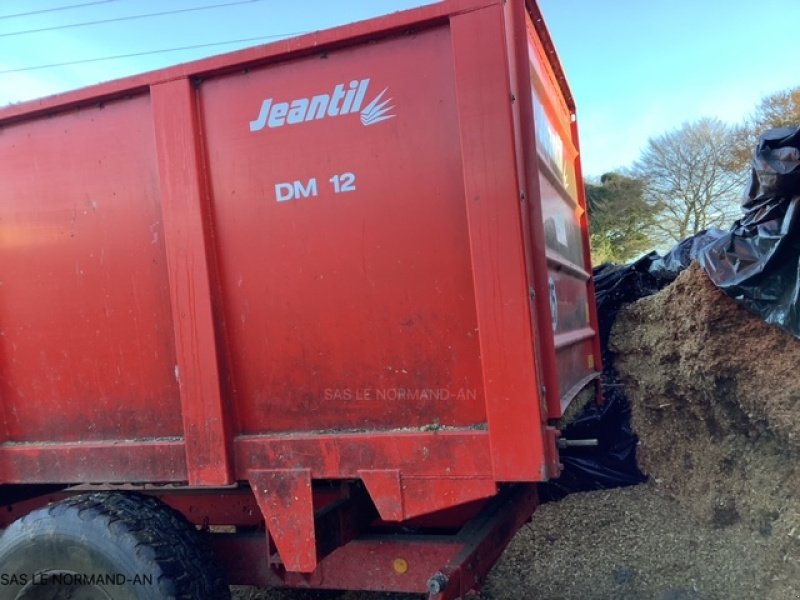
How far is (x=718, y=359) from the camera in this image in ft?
10.1

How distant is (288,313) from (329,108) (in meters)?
0.80

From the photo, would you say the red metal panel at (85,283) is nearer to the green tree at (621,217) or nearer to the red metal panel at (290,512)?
the red metal panel at (290,512)

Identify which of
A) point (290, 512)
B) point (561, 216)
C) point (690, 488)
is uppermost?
point (561, 216)

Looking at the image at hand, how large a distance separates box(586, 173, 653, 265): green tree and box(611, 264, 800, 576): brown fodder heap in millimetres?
13819

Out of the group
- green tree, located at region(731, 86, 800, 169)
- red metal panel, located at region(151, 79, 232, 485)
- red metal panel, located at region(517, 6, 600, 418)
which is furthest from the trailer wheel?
green tree, located at region(731, 86, 800, 169)

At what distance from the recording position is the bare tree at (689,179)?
17.0m

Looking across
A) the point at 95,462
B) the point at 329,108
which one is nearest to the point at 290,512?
the point at 95,462

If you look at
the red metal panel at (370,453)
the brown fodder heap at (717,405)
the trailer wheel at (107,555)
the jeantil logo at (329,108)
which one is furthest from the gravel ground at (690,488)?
the jeantil logo at (329,108)

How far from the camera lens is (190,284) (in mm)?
2506

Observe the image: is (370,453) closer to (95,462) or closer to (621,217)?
(95,462)

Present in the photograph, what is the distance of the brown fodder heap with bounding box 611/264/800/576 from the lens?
284 centimetres

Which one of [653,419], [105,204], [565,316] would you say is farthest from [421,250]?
[653,419]

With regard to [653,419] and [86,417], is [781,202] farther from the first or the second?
[86,417]

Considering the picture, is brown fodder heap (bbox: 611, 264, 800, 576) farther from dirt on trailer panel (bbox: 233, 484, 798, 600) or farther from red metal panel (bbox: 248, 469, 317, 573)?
red metal panel (bbox: 248, 469, 317, 573)
